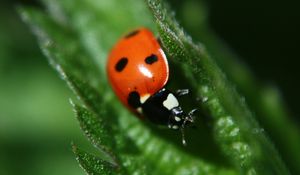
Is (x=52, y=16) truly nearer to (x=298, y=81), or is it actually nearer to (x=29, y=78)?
(x=29, y=78)

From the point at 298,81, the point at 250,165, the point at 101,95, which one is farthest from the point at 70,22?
the point at 298,81

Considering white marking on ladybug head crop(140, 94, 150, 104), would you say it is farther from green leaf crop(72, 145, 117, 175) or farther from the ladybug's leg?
green leaf crop(72, 145, 117, 175)

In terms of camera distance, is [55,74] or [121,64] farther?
[55,74]

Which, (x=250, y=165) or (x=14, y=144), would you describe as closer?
(x=250, y=165)

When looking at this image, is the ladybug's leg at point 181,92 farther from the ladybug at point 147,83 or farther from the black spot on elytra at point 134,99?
the black spot on elytra at point 134,99

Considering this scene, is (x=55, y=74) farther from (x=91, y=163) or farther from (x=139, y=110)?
(x=91, y=163)

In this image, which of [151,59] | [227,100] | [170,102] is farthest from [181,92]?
[227,100]
